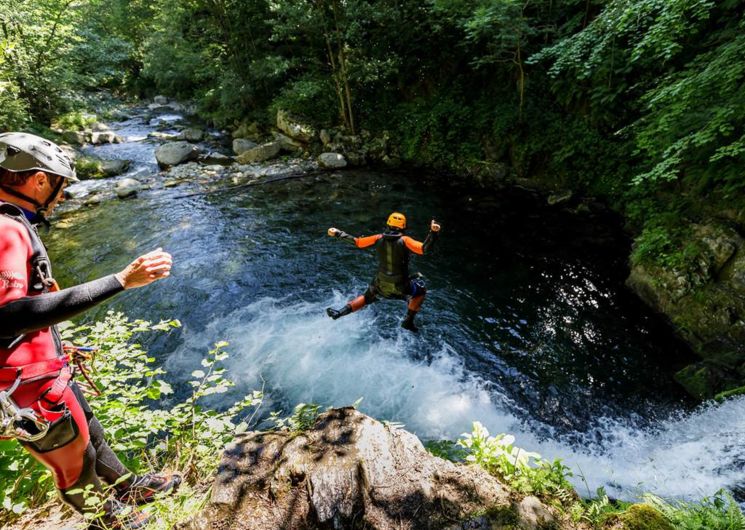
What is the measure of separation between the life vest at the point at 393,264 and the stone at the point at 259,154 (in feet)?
37.2

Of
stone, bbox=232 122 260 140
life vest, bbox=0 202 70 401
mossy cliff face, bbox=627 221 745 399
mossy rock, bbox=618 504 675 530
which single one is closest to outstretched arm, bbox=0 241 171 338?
life vest, bbox=0 202 70 401

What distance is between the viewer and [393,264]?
5.83 meters

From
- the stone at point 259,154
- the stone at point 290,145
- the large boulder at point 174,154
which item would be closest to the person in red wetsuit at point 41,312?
the stone at point 259,154

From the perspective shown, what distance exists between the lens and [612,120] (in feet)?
32.1

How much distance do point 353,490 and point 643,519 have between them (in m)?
1.74

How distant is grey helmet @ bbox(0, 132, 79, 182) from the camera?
188 centimetres

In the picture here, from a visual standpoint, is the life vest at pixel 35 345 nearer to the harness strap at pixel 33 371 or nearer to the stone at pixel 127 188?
the harness strap at pixel 33 371

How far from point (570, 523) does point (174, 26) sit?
25.7m

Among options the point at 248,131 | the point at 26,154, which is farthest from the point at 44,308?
the point at 248,131

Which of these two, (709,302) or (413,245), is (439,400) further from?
(709,302)

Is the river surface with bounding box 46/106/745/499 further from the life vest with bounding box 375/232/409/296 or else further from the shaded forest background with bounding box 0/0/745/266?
the shaded forest background with bounding box 0/0/745/266

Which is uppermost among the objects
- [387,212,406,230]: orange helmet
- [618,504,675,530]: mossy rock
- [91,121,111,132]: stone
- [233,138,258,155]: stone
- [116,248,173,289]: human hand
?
[91,121,111,132]: stone

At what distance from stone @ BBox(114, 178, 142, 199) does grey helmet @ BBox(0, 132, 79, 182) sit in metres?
12.3

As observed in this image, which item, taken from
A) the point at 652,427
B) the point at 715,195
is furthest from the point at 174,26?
the point at 652,427
